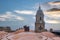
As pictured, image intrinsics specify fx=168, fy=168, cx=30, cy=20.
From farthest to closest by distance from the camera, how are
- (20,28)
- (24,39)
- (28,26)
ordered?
1. (20,28)
2. (28,26)
3. (24,39)

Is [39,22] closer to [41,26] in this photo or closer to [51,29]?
[41,26]

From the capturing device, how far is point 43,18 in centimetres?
1855

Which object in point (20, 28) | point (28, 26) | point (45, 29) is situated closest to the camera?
point (28, 26)

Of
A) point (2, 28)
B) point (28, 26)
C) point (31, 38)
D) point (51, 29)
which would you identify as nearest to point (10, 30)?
point (2, 28)

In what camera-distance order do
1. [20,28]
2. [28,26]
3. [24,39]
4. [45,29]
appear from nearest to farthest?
[24,39]
[28,26]
[45,29]
[20,28]

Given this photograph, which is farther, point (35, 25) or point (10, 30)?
point (10, 30)

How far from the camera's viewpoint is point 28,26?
58.9 ft

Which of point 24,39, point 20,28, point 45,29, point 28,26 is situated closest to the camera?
point 24,39

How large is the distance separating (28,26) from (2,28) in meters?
4.51

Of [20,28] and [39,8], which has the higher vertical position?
[39,8]

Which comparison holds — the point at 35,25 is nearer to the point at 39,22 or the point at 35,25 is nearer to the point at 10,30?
the point at 39,22

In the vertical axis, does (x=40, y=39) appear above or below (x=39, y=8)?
below

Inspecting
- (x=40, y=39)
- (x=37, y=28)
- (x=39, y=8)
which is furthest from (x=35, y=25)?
(x=40, y=39)

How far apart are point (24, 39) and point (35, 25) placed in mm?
7320
